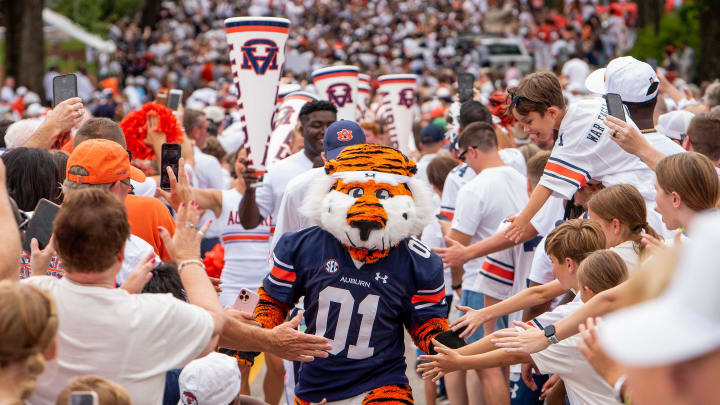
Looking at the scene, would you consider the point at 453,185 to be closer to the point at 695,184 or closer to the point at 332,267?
the point at 332,267

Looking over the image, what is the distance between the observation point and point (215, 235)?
8625mm

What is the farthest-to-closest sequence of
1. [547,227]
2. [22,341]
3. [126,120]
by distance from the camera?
[126,120], [547,227], [22,341]

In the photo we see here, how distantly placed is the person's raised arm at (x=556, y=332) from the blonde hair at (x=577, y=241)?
692 millimetres

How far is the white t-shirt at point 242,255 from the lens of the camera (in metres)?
7.53

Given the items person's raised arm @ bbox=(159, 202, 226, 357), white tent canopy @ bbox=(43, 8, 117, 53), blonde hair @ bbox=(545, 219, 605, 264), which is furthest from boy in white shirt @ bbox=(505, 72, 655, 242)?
white tent canopy @ bbox=(43, 8, 117, 53)

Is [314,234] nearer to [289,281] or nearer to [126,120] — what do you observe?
[289,281]

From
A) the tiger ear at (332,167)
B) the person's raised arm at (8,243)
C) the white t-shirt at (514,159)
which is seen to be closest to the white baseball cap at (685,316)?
the person's raised arm at (8,243)

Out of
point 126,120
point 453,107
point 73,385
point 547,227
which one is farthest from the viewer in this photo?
point 453,107

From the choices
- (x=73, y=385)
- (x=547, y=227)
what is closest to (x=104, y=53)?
(x=547, y=227)

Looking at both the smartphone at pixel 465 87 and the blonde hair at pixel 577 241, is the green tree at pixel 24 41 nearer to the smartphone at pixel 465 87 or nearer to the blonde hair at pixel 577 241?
the smartphone at pixel 465 87

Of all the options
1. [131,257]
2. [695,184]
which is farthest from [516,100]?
[131,257]

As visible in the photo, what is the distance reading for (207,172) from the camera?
901cm

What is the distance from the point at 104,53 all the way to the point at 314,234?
31.0 metres

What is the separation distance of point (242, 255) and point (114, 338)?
4.47 metres
